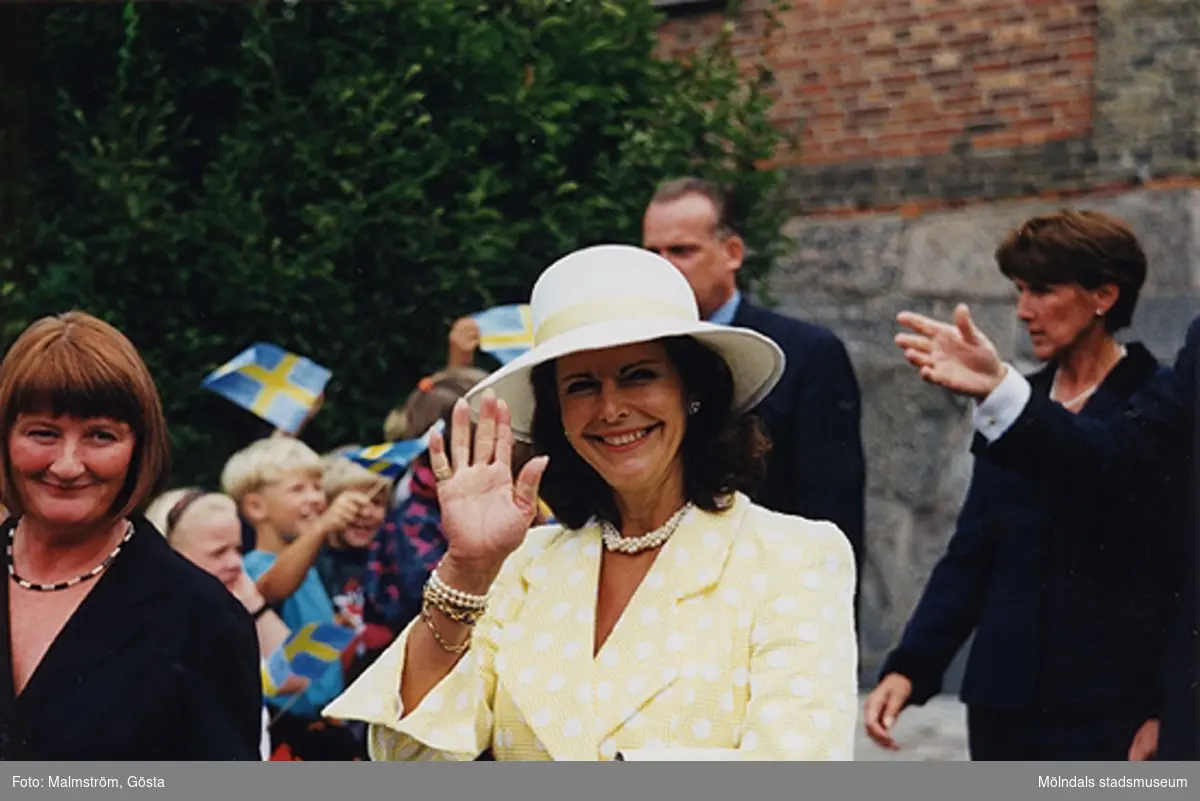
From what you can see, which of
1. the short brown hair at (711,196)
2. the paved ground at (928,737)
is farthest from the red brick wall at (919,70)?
the short brown hair at (711,196)

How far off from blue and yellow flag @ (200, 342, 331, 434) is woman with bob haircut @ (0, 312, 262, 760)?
2618mm

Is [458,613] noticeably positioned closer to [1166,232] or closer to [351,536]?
[351,536]

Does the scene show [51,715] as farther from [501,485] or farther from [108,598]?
[501,485]

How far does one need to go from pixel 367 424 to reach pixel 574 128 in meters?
1.14

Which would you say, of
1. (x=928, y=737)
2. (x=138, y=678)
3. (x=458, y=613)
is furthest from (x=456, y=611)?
(x=928, y=737)

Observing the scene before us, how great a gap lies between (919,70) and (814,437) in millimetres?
3560

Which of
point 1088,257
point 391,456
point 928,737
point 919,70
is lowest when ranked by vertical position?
point 928,737

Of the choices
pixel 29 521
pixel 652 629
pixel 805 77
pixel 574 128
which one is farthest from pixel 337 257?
pixel 652 629

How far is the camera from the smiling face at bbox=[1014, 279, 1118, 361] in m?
4.06

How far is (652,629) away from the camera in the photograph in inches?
111

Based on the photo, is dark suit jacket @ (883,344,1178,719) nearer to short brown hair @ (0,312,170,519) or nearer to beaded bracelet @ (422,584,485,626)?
beaded bracelet @ (422,584,485,626)

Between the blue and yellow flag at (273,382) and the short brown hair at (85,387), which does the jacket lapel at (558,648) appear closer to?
the short brown hair at (85,387)

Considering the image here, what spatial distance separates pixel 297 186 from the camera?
242 inches

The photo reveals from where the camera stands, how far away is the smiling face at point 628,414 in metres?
2.95
